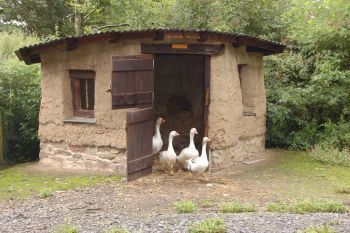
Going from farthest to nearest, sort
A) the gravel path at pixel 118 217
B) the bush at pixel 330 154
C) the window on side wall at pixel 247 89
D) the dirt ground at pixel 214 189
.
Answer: the window on side wall at pixel 247 89, the bush at pixel 330 154, the dirt ground at pixel 214 189, the gravel path at pixel 118 217

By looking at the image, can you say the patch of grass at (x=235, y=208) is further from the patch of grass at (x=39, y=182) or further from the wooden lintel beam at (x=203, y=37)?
the wooden lintel beam at (x=203, y=37)

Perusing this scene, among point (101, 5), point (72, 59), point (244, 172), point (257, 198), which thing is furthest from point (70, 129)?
point (101, 5)

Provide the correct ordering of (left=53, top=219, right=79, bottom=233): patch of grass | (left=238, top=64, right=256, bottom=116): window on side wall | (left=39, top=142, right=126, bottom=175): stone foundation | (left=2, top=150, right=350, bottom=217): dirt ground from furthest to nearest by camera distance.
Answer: (left=238, top=64, right=256, bottom=116): window on side wall
(left=39, top=142, right=126, bottom=175): stone foundation
(left=2, top=150, right=350, bottom=217): dirt ground
(left=53, top=219, right=79, bottom=233): patch of grass

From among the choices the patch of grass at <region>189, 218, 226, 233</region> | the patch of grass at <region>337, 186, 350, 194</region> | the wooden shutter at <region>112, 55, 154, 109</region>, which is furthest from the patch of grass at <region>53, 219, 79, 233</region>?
the patch of grass at <region>337, 186, 350, 194</region>

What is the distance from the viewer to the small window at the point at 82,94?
12.7 metres

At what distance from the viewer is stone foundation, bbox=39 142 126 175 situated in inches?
473

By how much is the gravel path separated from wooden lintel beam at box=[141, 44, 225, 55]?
3.53 meters

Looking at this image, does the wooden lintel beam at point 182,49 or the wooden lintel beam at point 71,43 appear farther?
the wooden lintel beam at point 71,43

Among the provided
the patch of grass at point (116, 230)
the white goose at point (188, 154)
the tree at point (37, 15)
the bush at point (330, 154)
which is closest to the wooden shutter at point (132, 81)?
the white goose at point (188, 154)

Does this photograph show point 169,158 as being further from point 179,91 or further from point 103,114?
point 179,91

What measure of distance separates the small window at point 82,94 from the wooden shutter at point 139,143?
1.90m

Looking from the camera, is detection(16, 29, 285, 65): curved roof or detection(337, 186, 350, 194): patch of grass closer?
detection(337, 186, 350, 194): patch of grass

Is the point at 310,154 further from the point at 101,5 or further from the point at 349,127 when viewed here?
the point at 101,5

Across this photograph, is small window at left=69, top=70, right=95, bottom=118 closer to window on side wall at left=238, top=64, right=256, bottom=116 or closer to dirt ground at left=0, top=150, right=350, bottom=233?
dirt ground at left=0, top=150, right=350, bottom=233
